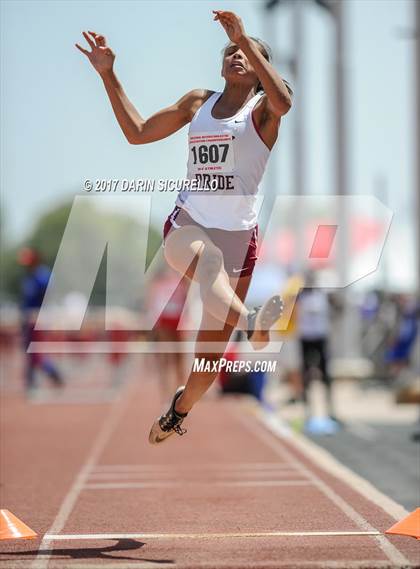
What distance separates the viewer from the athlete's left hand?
231 inches

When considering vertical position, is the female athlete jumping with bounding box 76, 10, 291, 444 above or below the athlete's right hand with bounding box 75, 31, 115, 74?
below

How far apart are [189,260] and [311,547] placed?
155 centimetres

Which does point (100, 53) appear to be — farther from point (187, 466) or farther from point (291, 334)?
point (291, 334)

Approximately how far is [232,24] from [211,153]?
0.72 m

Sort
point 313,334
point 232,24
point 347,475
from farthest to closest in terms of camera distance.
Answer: point 313,334
point 347,475
point 232,24

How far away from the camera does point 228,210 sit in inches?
251

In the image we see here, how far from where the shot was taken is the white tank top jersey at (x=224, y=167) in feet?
20.6

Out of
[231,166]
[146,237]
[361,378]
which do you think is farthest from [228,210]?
[361,378]

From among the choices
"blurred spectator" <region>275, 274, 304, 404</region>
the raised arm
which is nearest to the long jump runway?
"blurred spectator" <region>275, 274, 304, 404</region>

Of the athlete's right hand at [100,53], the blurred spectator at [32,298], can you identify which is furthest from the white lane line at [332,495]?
the blurred spectator at [32,298]

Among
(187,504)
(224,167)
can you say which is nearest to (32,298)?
(187,504)

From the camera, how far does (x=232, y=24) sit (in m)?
5.88

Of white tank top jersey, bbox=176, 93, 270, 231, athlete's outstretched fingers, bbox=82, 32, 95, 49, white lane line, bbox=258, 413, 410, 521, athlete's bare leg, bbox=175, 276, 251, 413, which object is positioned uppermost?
athlete's outstretched fingers, bbox=82, 32, 95, 49

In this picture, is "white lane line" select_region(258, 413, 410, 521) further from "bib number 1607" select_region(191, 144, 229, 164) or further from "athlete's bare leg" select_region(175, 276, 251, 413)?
"bib number 1607" select_region(191, 144, 229, 164)
